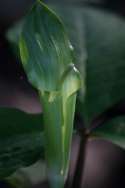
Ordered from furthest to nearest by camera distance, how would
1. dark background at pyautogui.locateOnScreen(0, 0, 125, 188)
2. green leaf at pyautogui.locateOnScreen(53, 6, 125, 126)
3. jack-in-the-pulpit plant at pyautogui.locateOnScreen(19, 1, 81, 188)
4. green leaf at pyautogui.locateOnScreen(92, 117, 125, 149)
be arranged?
dark background at pyautogui.locateOnScreen(0, 0, 125, 188), green leaf at pyautogui.locateOnScreen(53, 6, 125, 126), green leaf at pyautogui.locateOnScreen(92, 117, 125, 149), jack-in-the-pulpit plant at pyautogui.locateOnScreen(19, 1, 81, 188)

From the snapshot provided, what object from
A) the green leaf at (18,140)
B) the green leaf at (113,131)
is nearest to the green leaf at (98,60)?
the green leaf at (113,131)

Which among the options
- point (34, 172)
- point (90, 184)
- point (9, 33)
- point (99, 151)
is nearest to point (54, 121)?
point (34, 172)

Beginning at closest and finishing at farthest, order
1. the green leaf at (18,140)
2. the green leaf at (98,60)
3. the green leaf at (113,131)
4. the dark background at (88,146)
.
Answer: the green leaf at (18,140)
the green leaf at (113,131)
the green leaf at (98,60)
the dark background at (88,146)

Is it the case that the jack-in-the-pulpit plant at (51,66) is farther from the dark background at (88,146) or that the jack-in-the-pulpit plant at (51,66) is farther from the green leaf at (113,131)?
the dark background at (88,146)

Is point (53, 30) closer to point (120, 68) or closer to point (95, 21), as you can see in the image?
point (120, 68)

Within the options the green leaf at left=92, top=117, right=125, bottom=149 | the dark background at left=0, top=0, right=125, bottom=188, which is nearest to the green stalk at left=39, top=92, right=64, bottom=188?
Answer: the green leaf at left=92, top=117, right=125, bottom=149

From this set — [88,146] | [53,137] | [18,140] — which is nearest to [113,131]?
[18,140]

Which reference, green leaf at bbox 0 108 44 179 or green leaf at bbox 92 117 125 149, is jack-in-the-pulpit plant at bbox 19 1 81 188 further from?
green leaf at bbox 92 117 125 149
